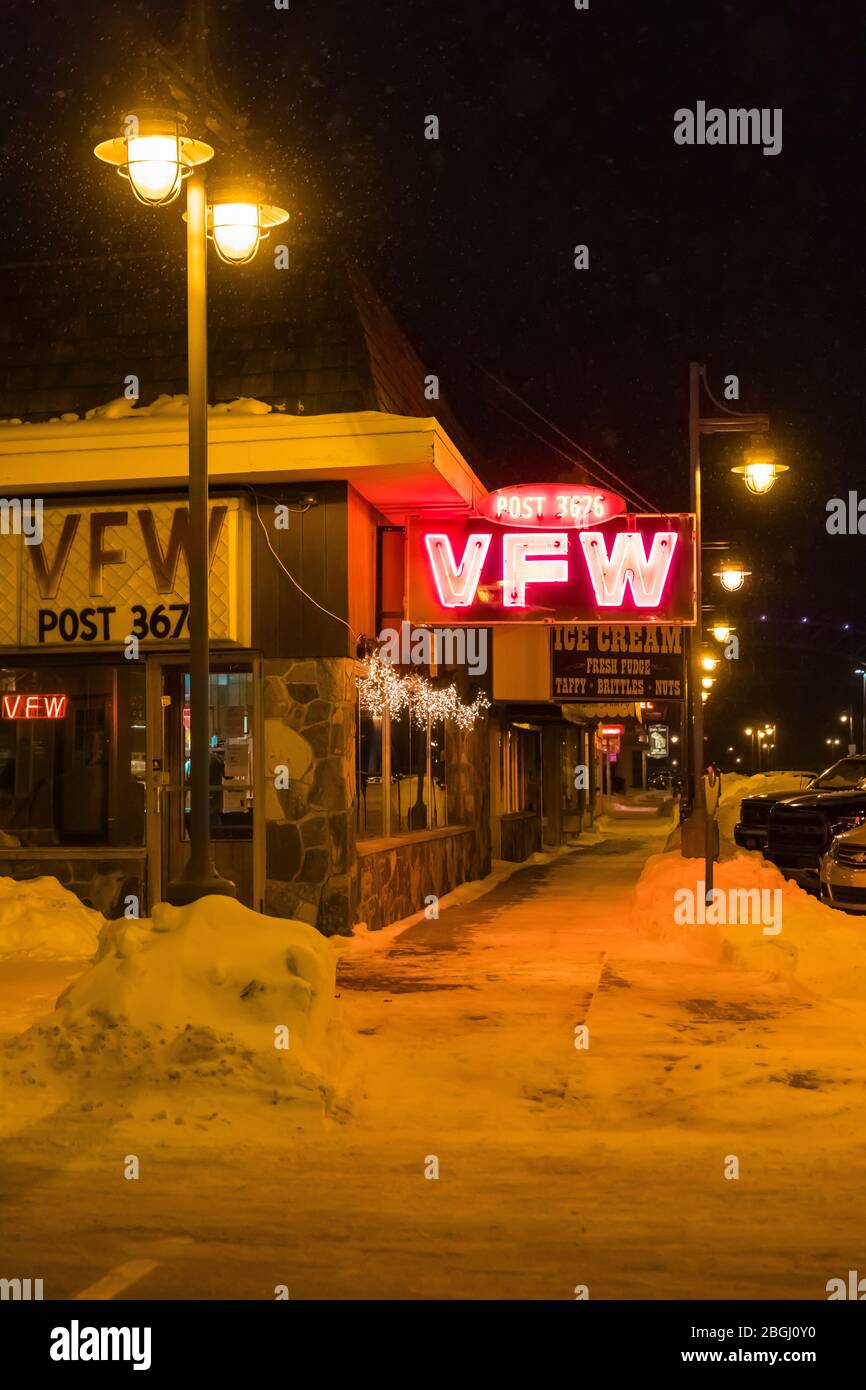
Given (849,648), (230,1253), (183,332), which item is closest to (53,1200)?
(230,1253)

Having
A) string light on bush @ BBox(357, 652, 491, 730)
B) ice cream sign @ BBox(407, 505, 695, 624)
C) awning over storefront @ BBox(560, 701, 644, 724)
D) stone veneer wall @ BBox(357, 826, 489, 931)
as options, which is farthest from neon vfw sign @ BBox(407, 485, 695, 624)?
awning over storefront @ BBox(560, 701, 644, 724)

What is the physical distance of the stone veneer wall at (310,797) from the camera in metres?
14.7

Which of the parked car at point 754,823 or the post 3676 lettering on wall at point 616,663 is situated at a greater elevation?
the post 3676 lettering on wall at point 616,663

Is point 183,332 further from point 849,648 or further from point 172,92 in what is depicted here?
point 849,648

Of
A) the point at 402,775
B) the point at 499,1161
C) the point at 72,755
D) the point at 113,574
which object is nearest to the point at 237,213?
the point at 113,574

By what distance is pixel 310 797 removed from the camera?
14.8 meters

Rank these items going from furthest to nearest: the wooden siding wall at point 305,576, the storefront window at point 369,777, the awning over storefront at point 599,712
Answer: the awning over storefront at point 599,712, the storefront window at point 369,777, the wooden siding wall at point 305,576

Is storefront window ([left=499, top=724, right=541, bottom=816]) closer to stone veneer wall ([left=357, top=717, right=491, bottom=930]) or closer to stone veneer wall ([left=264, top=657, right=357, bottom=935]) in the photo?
stone veneer wall ([left=357, top=717, right=491, bottom=930])

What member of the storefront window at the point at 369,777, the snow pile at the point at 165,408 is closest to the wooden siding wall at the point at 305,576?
the snow pile at the point at 165,408

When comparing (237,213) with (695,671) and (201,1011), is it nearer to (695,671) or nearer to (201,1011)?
(201,1011)

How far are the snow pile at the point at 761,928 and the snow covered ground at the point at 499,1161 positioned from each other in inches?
16.9

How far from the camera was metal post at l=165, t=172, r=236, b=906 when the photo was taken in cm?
1065

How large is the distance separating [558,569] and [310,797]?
3684 mm

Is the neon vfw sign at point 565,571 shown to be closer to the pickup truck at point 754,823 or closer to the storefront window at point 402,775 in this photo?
the storefront window at point 402,775
